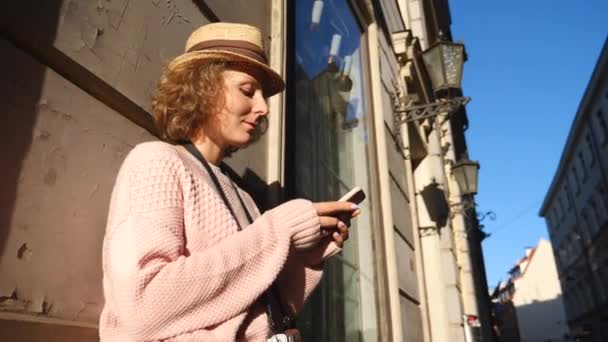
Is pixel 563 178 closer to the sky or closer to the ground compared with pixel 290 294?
closer to the sky

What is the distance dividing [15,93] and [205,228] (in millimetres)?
509

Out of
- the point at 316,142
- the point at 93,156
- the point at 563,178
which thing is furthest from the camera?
the point at 563,178

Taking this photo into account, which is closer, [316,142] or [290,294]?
[290,294]

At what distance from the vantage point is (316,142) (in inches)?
120

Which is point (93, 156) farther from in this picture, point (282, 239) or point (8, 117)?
point (282, 239)

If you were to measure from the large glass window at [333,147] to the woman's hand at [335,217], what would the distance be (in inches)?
45.9

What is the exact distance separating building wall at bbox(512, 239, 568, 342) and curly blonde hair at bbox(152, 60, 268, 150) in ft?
168

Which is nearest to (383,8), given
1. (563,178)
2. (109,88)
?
(109,88)

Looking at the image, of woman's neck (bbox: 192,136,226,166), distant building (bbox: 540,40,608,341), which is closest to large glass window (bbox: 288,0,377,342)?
woman's neck (bbox: 192,136,226,166)

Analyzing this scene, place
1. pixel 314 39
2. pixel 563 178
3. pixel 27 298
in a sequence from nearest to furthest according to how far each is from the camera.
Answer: pixel 27 298 < pixel 314 39 < pixel 563 178

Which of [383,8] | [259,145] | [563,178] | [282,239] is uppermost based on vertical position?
[563,178]

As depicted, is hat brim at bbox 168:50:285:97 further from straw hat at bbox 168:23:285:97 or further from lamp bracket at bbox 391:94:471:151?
lamp bracket at bbox 391:94:471:151

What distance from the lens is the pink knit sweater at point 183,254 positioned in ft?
2.73

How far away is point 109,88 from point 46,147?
290mm
